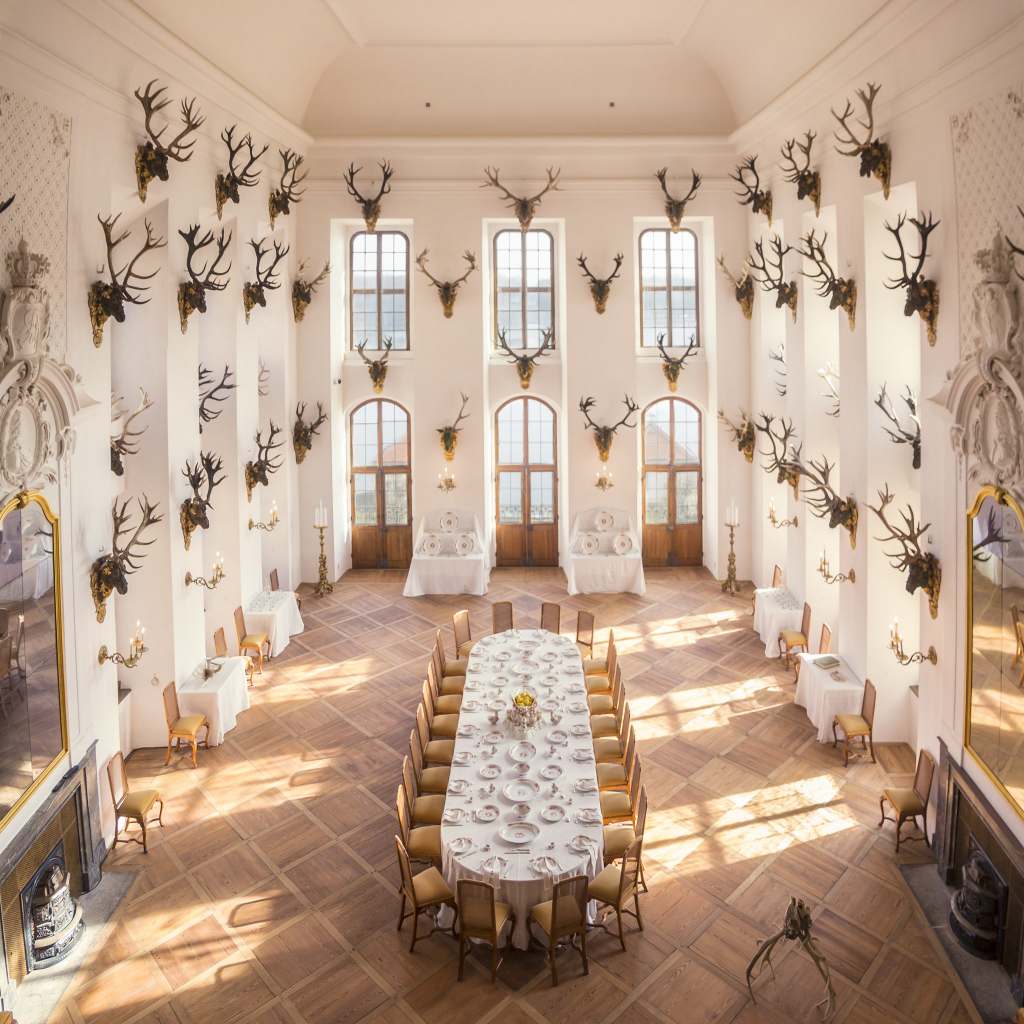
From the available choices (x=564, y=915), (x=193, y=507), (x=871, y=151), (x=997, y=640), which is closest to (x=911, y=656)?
(x=997, y=640)

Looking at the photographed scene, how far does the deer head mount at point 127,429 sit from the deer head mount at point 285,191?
5.10m

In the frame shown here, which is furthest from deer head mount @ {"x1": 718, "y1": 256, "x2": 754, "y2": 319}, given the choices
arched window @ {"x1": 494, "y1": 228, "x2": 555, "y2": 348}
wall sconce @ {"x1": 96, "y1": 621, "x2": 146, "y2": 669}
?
wall sconce @ {"x1": 96, "y1": 621, "x2": 146, "y2": 669}

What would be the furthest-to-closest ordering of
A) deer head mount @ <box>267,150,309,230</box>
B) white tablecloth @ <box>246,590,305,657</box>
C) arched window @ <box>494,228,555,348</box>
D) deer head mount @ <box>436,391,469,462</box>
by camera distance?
arched window @ <box>494,228,555,348</box> < deer head mount @ <box>436,391,469,462</box> < deer head mount @ <box>267,150,309,230</box> < white tablecloth @ <box>246,590,305,657</box>

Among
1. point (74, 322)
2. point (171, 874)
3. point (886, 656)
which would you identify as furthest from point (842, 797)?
point (74, 322)

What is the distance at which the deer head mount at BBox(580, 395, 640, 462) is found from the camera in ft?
52.4

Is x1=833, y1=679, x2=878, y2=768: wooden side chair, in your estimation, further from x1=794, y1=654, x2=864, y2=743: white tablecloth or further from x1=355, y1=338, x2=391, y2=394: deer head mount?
x1=355, y1=338, x2=391, y2=394: deer head mount

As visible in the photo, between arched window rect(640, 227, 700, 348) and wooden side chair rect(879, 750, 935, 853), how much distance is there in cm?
1024

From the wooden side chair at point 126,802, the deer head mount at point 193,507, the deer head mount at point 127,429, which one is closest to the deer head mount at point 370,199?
the deer head mount at point 193,507

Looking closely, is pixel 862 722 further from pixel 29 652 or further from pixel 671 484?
pixel 29 652

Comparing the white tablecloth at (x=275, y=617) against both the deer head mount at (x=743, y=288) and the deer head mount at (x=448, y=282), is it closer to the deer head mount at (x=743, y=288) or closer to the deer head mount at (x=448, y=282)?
the deer head mount at (x=448, y=282)

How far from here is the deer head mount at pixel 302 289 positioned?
15484 millimetres

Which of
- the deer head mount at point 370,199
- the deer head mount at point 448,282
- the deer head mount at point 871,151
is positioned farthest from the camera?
the deer head mount at point 448,282

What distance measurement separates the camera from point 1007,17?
6.78 metres

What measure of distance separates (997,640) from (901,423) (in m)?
4.02
